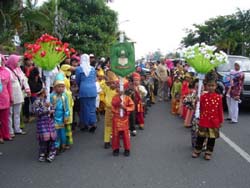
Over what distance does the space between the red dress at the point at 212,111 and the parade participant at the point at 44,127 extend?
2576 millimetres

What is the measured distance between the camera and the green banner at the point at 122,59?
675 cm

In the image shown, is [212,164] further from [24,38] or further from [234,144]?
[24,38]

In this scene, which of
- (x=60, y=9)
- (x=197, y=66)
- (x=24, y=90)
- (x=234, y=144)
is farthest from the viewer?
(x=60, y=9)

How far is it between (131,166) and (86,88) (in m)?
2.80

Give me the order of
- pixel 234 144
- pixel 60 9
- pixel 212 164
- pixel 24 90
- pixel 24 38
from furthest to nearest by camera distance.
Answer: pixel 60 9 → pixel 24 38 → pixel 24 90 → pixel 234 144 → pixel 212 164

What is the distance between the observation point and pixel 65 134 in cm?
708

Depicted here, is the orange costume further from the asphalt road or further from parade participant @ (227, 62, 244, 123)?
parade participant @ (227, 62, 244, 123)

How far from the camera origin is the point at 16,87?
8266 millimetres

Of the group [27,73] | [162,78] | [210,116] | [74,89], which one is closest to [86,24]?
[162,78]

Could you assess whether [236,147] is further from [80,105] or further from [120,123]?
[80,105]

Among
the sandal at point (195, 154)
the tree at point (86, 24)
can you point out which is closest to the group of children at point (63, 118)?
the sandal at point (195, 154)

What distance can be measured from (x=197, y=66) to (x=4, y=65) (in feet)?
12.9

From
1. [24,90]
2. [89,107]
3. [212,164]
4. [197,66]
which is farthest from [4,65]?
[212,164]

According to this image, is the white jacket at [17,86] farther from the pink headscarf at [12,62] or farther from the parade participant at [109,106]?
the parade participant at [109,106]
